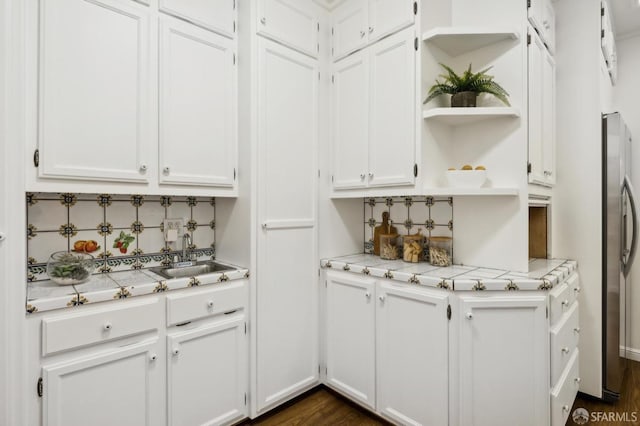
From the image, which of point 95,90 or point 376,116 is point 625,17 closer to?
point 376,116

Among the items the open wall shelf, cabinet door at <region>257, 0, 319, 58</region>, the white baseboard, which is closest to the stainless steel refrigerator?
the white baseboard

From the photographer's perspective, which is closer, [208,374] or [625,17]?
[208,374]

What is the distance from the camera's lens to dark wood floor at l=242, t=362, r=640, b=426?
1.99 m

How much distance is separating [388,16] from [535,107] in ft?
3.30

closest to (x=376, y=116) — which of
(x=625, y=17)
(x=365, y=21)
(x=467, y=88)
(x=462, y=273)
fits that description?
(x=467, y=88)

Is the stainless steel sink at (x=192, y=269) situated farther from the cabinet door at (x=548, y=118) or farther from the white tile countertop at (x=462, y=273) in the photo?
the cabinet door at (x=548, y=118)

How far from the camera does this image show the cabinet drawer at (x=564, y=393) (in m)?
1.59

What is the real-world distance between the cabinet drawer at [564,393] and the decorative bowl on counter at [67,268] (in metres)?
2.28

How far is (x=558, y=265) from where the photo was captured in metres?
1.99

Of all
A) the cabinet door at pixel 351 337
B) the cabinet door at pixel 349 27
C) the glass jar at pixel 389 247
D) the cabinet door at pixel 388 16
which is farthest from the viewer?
the glass jar at pixel 389 247

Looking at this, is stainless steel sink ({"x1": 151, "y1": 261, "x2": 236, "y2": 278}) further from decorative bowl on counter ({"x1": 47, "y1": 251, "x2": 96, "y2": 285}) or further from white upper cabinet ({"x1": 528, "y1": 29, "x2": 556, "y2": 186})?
white upper cabinet ({"x1": 528, "y1": 29, "x2": 556, "y2": 186})

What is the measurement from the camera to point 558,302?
1.70 meters

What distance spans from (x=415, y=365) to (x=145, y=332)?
54.0 inches

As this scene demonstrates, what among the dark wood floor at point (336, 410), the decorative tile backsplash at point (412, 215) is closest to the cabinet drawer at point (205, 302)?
the dark wood floor at point (336, 410)
